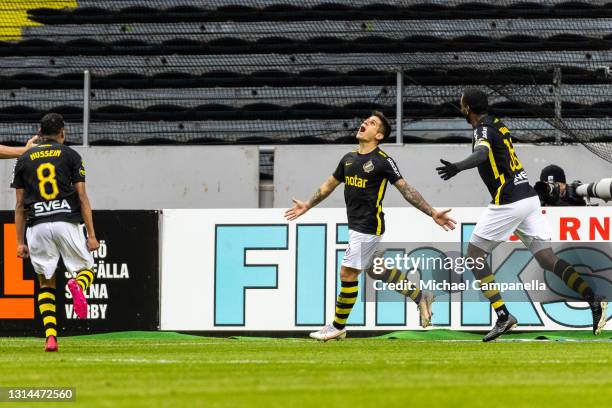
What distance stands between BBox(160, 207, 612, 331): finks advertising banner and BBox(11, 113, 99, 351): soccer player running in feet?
13.1

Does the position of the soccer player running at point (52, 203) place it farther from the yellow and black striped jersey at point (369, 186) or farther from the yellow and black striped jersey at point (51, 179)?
the yellow and black striped jersey at point (369, 186)

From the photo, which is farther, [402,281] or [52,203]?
[402,281]

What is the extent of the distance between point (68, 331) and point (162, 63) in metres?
5.09

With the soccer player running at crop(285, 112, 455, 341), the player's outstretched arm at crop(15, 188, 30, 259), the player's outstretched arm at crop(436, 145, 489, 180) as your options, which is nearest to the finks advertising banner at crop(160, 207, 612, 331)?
the soccer player running at crop(285, 112, 455, 341)

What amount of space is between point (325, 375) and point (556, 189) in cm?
723

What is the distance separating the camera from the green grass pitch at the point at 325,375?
17.3ft

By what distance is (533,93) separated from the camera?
49.5ft

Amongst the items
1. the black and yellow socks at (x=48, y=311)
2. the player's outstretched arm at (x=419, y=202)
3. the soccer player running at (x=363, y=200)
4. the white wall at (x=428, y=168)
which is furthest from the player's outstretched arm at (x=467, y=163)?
the white wall at (x=428, y=168)

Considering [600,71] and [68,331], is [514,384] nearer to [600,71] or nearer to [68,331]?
[68,331]

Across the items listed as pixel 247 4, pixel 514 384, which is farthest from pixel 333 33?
pixel 514 384

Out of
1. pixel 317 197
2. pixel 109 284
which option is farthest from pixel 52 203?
pixel 109 284

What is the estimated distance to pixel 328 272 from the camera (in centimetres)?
1362

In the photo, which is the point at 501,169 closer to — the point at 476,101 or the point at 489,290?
the point at 476,101

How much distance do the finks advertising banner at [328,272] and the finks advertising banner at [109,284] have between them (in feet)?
0.58
